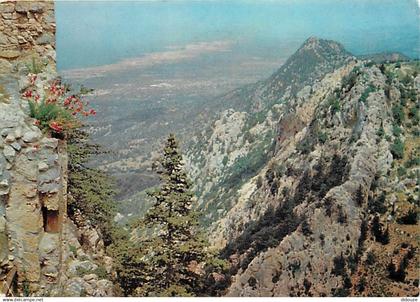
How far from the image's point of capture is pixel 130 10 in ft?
44.3

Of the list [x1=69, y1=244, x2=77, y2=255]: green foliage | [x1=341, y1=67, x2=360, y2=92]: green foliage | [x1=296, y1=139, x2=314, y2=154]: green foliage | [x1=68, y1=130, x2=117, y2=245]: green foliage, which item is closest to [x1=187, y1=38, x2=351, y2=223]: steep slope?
[x1=296, y1=139, x2=314, y2=154]: green foliage

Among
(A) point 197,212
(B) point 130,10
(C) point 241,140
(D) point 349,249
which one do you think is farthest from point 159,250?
(C) point 241,140

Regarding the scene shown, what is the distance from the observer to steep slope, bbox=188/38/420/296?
1541 cm

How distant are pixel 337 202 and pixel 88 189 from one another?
796 cm

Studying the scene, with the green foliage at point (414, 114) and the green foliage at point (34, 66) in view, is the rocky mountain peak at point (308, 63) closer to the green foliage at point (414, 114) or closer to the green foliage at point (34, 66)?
the green foliage at point (414, 114)

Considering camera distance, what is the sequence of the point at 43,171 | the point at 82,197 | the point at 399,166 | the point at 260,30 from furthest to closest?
the point at 260,30 → the point at 399,166 → the point at 82,197 → the point at 43,171

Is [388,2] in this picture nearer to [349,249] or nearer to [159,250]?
[349,249]

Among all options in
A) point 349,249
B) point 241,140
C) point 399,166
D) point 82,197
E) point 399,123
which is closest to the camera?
point 82,197

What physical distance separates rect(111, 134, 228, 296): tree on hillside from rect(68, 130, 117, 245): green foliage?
177 centimetres

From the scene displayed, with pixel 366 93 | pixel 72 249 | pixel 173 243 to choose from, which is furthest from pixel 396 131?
pixel 72 249

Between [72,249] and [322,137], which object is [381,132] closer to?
[322,137]

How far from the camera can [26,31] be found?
375 inches

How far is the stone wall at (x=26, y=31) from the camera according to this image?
9.33 meters

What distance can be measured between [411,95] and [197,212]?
12.0m
